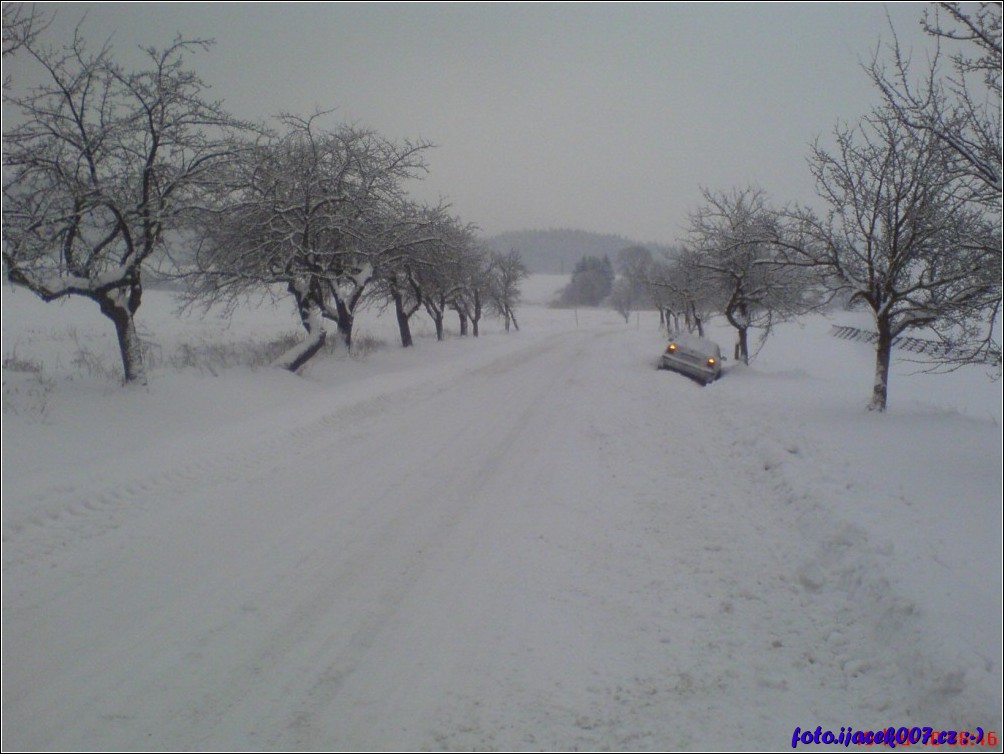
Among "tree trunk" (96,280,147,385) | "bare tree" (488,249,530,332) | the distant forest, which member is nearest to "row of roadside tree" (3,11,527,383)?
"tree trunk" (96,280,147,385)

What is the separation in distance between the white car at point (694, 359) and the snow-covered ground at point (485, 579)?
7169mm

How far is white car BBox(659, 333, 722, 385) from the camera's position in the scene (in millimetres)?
17969

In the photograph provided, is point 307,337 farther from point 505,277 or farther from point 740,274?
point 505,277

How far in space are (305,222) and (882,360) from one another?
546 inches

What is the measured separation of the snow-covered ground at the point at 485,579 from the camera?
11.3 ft

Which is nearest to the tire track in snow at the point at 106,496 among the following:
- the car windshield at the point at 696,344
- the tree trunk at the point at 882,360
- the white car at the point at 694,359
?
the tree trunk at the point at 882,360

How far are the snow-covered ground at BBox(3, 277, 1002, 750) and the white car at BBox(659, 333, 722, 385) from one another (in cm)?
717

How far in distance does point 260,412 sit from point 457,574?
8220mm

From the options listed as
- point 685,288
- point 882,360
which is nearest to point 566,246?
point 685,288

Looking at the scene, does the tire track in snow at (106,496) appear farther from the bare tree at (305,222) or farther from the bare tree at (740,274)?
the bare tree at (740,274)

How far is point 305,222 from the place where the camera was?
15.5 meters

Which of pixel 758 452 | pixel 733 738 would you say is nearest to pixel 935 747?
pixel 733 738

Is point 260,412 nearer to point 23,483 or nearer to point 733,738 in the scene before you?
point 23,483

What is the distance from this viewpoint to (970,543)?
5195mm
